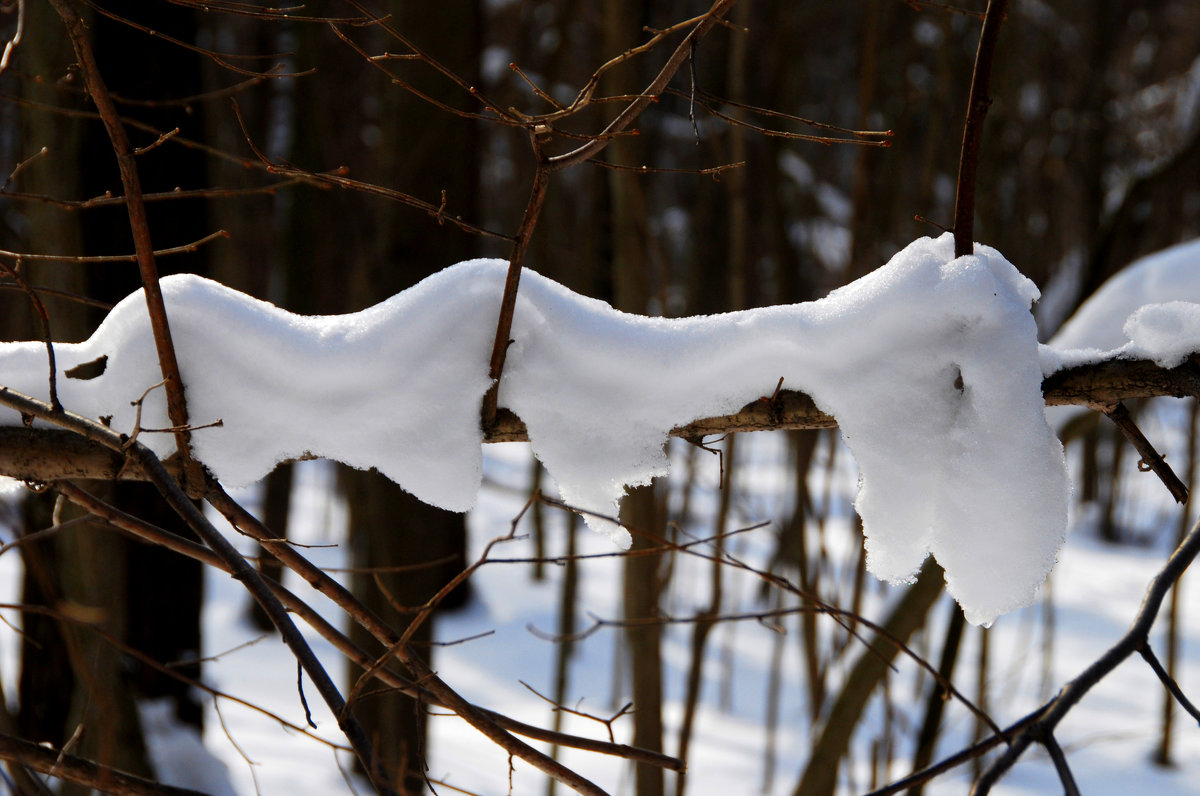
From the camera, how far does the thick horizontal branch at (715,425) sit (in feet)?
3.58

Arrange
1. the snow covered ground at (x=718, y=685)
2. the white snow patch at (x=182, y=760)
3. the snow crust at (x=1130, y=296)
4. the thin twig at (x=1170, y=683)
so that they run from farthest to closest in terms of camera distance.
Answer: the snow covered ground at (x=718, y=685) → the white snow patch at (x=182, y=760) → the snow crust at (x=1130, y=296) → the thin twig at (x=1170, y=683)

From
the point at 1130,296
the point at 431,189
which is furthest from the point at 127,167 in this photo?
the point at 431,189

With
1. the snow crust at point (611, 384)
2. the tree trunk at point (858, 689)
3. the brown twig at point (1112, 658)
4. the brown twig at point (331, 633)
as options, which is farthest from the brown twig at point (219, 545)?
the tree trunk at point (858, 689)

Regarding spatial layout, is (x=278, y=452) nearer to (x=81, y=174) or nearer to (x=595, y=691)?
(x=81, y=174)

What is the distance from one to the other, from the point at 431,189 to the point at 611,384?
2908mm

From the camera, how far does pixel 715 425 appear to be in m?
1.16

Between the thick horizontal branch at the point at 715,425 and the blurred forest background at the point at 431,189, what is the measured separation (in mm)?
158

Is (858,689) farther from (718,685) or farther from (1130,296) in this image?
(718,685)

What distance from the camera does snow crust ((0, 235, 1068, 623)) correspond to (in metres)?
1.13

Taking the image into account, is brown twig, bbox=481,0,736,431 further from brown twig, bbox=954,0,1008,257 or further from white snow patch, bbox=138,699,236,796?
white snow patch, bbox=138,699,236,796

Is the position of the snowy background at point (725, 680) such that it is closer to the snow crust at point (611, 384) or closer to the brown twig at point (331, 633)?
the snow crust at point (611, 384)

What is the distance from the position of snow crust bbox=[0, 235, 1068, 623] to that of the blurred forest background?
21cm

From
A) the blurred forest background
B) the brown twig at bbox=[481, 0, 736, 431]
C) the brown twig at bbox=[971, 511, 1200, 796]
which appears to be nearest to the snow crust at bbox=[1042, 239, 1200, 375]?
the blurred forest background

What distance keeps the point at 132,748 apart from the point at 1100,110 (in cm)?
570
